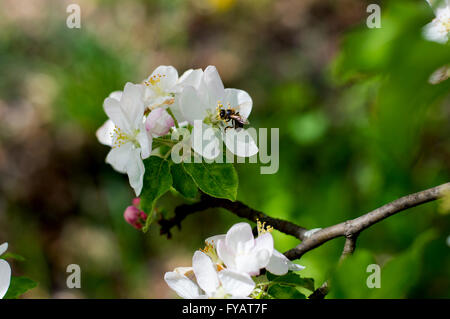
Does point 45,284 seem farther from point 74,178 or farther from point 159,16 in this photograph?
point 159,16

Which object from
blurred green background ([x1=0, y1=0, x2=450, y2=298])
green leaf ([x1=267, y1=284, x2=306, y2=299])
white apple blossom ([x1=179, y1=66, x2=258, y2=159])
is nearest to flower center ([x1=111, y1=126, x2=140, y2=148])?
white apple blossom ([x1=179, y1=66, x2=258, y2=159])

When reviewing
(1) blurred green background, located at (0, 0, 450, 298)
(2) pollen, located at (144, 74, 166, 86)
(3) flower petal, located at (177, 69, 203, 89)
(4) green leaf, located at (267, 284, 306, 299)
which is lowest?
(4) green leaf, located at (267, 284, 306, 299)

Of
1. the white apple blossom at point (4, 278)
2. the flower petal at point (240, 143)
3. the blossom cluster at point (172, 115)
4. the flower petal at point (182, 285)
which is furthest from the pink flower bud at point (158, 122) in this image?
the white apple blossom at point (4, 278)

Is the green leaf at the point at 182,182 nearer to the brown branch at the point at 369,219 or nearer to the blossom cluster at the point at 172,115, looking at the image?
the blossom cluster at the point at 172,115

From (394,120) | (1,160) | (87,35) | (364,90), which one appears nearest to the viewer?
(394,120)

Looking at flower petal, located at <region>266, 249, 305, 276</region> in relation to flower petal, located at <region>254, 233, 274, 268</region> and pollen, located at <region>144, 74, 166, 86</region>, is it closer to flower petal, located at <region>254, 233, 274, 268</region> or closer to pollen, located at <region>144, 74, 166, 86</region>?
flower petal, located at <region>254, 233, 274, 268</region>

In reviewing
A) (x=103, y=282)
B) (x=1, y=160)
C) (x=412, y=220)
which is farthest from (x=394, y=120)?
(x=1, y=160)

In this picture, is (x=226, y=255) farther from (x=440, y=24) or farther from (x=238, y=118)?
(x=440, y=24)
